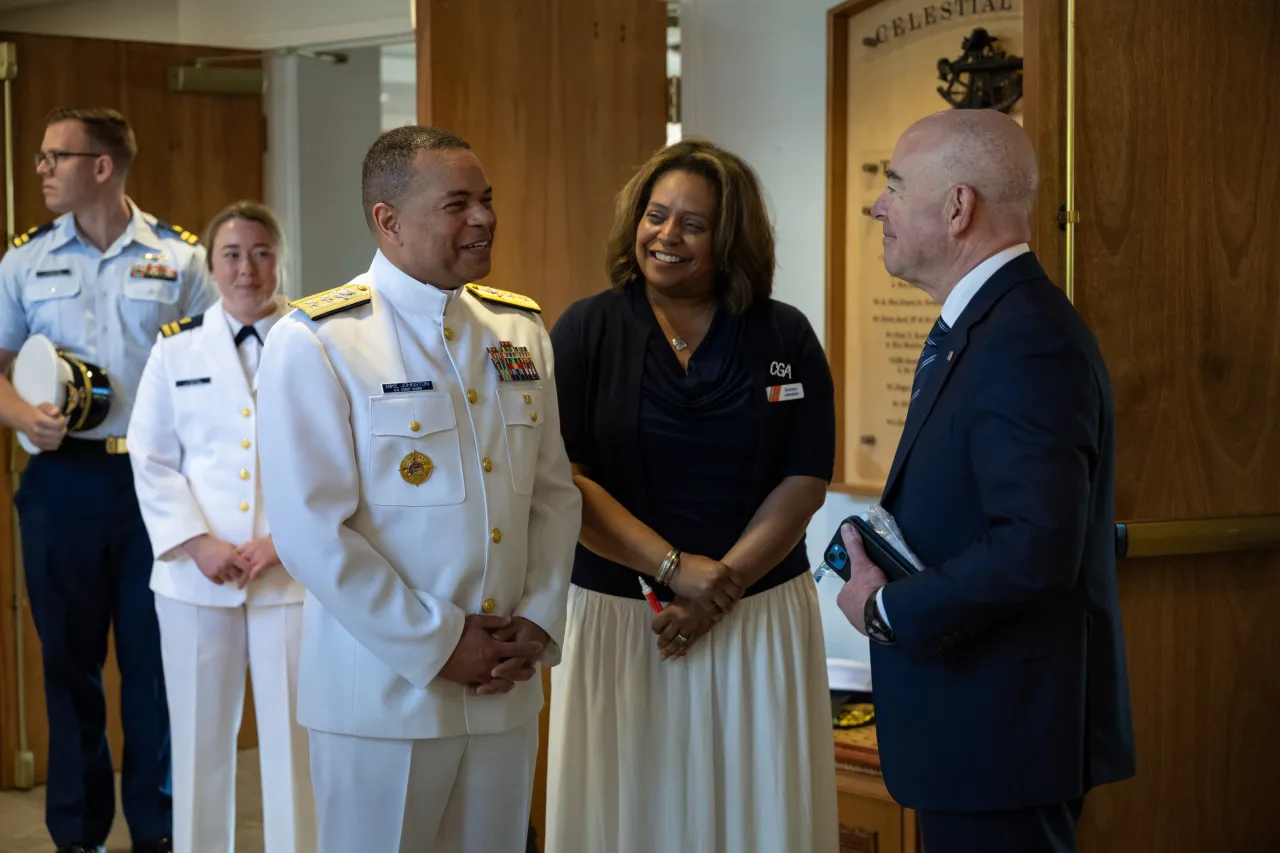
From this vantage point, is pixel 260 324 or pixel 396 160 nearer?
pixel 396 160

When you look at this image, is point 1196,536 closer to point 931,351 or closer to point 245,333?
point 931,351

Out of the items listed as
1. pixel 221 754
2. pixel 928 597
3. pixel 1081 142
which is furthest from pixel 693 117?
pixel 928 597

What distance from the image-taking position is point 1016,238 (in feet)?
6.06

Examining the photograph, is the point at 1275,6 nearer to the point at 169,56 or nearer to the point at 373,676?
the point at 373,676

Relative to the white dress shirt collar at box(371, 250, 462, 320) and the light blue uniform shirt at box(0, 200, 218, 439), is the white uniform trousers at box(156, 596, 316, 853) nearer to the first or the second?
the light blue uniform shirt at box(0, 200, 218, 439)

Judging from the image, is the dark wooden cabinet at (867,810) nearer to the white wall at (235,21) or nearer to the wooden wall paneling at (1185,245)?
the wooden wall paneling at (1185,245)

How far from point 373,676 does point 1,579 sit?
109 inches

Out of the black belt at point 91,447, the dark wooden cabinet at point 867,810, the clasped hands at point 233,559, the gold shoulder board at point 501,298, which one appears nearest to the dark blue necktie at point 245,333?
the clasped hands at point 233,559

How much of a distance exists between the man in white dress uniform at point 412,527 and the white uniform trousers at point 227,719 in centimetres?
92

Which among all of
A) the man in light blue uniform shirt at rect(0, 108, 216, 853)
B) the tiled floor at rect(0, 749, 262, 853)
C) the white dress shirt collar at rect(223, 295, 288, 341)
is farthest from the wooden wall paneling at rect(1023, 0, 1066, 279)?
the tiled floor at rect(0, 749, 262, 853)

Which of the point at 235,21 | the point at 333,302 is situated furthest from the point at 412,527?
the point at 235,21

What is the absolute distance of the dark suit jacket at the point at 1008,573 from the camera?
1.66 meters

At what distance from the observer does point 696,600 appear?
2.41 m

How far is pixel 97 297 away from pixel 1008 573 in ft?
8.70
